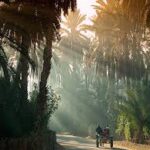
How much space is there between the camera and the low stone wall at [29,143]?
2070 cm

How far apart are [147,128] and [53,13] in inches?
973

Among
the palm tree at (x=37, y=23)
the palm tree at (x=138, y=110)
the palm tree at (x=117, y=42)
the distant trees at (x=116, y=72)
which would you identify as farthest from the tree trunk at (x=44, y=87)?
the palm tree at (x=117, y=42)

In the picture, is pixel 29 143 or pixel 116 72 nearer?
pixel 29 143

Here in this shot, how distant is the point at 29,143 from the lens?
23359mm

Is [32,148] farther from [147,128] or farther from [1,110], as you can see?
[147,128]

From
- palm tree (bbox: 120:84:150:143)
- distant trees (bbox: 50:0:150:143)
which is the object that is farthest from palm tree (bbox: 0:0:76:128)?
palm tree (bbox: 120:84:150:143)

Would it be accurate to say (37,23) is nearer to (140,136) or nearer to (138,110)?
(138,110)

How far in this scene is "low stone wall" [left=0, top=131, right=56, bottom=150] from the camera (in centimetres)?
2070

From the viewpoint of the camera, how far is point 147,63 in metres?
61.4

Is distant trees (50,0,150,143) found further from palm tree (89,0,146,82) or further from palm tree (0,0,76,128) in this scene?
palm tree (0,0,76,128)

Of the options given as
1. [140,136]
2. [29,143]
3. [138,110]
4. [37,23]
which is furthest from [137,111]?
[29,143]

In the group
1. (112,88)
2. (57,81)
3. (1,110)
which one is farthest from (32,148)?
(57,81)

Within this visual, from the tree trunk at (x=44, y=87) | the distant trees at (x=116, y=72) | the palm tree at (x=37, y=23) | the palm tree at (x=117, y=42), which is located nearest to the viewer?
the palm tree at (x=37, y=23)

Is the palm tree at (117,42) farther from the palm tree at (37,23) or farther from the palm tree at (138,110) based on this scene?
the palm tree at (37,23)
